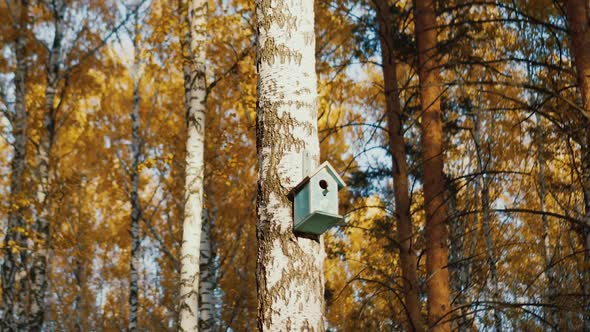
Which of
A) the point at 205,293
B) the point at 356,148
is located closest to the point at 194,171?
the point at 356,148

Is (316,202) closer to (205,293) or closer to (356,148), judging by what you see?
(356,148)

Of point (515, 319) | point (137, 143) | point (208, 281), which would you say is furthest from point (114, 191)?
point (515, 319)

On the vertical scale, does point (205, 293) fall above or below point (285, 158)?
above

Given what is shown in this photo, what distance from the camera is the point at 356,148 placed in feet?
21.6

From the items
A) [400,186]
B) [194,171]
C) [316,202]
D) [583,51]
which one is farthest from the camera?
[194,171]

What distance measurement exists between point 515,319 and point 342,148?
11029mm

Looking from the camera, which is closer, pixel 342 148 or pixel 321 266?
pixel 321 266

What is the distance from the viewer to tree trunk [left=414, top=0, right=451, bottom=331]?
5.93 meters

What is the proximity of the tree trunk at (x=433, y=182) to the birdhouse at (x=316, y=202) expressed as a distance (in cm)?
315

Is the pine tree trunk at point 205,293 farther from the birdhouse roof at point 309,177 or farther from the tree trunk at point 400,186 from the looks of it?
the birdhouse roof at point 309,177

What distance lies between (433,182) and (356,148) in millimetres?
866

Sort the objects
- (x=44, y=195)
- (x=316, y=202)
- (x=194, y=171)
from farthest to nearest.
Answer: (x=44, y=195), (x=194, y=171), (x=316, y=202)

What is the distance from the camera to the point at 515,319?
4.77 meters

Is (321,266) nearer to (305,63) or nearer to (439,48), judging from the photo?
(305,63)
